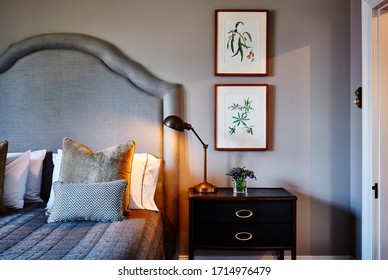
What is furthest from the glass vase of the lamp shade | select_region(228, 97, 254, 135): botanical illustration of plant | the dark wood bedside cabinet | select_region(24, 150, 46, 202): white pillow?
select_region(24, 150, 46, 202): white pillow

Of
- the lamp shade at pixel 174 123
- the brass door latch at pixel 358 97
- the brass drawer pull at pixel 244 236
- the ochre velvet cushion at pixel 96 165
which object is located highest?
the brass door latch at pixel 358 97

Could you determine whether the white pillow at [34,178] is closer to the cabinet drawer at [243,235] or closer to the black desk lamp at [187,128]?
the black desk lamp at [187,128]

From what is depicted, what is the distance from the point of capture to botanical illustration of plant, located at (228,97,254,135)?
2.49 m

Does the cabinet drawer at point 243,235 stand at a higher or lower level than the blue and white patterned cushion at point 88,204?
lower

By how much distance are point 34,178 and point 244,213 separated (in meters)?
1.40

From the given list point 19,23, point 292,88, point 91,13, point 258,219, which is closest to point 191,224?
point 258,219

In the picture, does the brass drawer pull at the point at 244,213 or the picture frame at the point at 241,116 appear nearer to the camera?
the brass drawer pull at the point at 244,213

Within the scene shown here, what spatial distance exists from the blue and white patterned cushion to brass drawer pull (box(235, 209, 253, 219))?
0.73 metres

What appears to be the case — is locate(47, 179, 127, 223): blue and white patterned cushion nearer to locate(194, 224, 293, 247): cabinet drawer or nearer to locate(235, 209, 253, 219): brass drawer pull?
locate(194, 224, 293, 247): cabinet drawer

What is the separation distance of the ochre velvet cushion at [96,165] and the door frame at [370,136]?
1351mm

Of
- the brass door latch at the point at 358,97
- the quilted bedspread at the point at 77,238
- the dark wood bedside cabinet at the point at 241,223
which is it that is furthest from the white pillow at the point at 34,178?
the brass door latch at the point at 358,97

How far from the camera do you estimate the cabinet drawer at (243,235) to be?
7.22 feet

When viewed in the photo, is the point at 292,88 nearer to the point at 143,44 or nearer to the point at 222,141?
the point at 222,141

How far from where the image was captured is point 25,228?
70.8 inches
